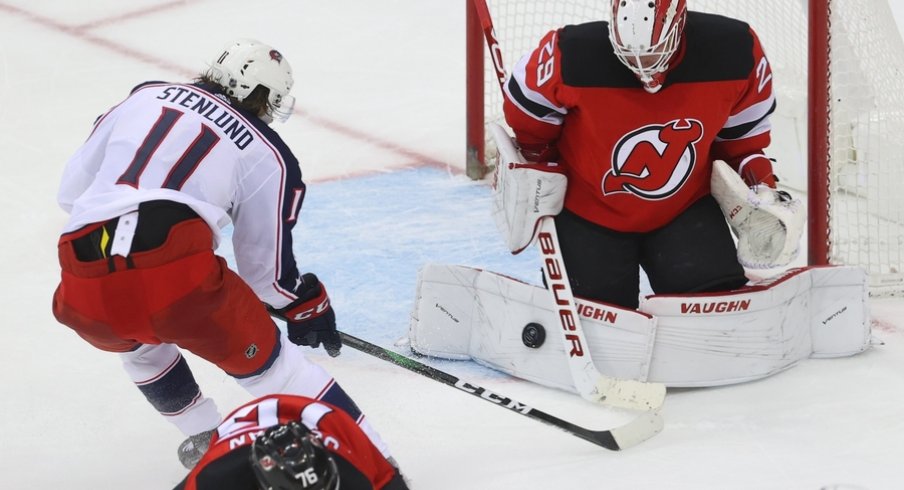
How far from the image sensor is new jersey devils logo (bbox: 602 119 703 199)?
9.21ft

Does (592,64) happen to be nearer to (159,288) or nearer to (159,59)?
(159,288)

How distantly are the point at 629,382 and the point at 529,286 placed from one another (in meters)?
0.32

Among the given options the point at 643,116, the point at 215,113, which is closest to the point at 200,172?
the point at 215,113

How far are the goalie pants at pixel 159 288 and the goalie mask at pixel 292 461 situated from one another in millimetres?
465

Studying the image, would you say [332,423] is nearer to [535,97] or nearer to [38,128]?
[535,97]

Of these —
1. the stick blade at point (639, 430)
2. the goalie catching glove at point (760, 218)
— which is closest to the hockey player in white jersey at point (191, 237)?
the stick blade at point (639, 430)

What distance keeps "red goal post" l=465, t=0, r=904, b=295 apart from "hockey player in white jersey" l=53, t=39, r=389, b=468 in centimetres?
135

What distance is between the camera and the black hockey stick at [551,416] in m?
2.64

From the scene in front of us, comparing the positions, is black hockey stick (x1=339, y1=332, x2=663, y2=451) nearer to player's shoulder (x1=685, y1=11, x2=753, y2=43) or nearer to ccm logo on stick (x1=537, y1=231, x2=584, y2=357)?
ccm logo on stick (x1=537, y1=231, x2=584, y2=357)

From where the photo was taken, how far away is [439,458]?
264 centimetres

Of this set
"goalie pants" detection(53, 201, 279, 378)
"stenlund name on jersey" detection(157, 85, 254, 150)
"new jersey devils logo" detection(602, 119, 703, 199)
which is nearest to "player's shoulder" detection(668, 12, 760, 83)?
"new jersey devils logo" detection(602, 119, 703, 199)

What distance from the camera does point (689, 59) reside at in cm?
277

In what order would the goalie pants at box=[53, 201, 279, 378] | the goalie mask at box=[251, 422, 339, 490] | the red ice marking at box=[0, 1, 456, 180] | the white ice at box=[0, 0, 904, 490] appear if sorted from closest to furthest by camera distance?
1. the goalie mask at box=[251, 422, 339, 490]
2. the goalie pants at box=[53, 201, 279, 378]
3. the white ice at box=[0, 0, 904, 490]
4. the red ice marking at box=[0, 1, 456, 180]

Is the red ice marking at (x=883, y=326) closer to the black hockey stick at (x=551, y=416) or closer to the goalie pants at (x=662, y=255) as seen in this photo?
the goalie pants at (x=662, y=255)
